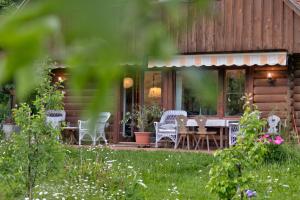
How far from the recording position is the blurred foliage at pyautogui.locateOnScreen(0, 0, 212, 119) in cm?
48

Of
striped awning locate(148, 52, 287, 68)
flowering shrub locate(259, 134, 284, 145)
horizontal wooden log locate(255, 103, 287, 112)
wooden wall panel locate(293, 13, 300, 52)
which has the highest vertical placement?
wooden wall panel locate(293, 13, 300, 52)

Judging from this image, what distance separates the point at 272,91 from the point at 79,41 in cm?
1443

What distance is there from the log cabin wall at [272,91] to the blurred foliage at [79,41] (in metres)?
14.1

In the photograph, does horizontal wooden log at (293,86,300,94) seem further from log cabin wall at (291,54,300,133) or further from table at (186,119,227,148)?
table at (186,119,227,148)

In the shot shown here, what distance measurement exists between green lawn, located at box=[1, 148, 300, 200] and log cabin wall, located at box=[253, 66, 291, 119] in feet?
13.3

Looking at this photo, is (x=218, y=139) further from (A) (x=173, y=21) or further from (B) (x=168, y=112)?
(A) (x=173, y=21)

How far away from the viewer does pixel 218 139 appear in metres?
14.7

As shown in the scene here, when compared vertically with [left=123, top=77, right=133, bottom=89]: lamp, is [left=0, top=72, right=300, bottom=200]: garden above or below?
below

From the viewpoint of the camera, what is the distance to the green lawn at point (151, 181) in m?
7.29

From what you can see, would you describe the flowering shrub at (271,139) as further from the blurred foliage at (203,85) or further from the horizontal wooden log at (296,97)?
the blurred foliage at (203,85)

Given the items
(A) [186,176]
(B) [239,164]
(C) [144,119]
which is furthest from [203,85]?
(C) [144,119]

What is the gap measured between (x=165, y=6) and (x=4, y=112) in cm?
1918

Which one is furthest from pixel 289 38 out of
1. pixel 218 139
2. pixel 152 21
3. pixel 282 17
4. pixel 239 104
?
pixel 152 21

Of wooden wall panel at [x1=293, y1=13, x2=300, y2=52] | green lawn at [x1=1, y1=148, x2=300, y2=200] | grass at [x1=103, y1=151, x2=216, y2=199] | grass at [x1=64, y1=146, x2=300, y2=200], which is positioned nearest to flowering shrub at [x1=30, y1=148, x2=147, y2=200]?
green lawn at [x1=1, y1=148, x2=300, y2=200]
